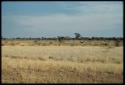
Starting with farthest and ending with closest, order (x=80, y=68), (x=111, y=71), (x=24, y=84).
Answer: (x=80, y=68), (x=111, y=71), (x=24, y=84)

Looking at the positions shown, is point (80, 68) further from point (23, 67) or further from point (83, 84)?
point (83, 84)

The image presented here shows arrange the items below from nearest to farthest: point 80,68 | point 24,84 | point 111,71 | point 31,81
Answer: point 24,84, point 31,81, point 111,71, point 80,68

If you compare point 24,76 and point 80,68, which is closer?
point 24,76

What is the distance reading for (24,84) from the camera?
9.73 m

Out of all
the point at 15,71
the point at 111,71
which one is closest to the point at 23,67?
the point at 15,71

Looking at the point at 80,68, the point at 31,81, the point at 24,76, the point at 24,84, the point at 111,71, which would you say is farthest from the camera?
the point at 80,68

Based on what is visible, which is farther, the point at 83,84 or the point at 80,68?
the point at 80,68

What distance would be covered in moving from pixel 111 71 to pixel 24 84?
14.6ft

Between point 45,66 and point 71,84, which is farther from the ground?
point 71,84

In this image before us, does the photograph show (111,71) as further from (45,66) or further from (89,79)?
(45,66)

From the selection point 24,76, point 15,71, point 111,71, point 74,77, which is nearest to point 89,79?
point 74,77

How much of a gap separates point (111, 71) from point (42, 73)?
2926 millimetres

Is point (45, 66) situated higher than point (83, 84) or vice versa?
point (83, 84)

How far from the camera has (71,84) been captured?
10266mm
